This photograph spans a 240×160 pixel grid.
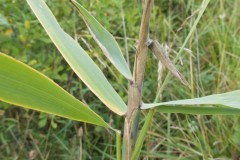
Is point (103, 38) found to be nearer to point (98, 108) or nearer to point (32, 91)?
point (32, 91)

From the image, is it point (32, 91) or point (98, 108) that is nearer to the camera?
point (32, 91)

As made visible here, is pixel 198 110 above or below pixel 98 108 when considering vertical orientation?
above

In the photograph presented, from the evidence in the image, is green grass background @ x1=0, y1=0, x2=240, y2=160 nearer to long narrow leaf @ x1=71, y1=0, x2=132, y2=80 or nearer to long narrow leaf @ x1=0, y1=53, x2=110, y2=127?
long narrow leaf @ x1=71, y1=0, x2=132, y2=80

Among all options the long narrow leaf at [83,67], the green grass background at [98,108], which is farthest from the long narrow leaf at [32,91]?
the green grass background at [98,108]

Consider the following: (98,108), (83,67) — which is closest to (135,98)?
(83,67)

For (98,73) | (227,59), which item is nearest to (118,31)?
(227,59)

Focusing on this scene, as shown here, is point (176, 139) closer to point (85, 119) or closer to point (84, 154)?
point (84, 154)

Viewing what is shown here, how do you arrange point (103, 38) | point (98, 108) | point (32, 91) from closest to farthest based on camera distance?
point (32, 91)
point (103, 38)
point (98, 108)
